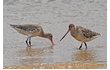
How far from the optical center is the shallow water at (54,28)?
6.61m

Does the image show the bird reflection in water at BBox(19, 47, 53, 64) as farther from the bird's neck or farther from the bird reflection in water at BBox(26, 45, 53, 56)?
the bird's neck

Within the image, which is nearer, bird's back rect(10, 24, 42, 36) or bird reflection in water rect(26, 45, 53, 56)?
bird reflection in water rect(26, 45, 53, 56)

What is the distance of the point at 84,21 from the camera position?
30.6 ft

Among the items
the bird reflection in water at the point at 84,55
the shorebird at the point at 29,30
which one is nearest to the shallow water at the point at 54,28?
the bird reflection in water at the point at 84,55

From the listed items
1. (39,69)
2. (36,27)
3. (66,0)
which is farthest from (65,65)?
(66,0)

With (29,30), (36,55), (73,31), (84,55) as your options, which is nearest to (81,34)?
(73,31)

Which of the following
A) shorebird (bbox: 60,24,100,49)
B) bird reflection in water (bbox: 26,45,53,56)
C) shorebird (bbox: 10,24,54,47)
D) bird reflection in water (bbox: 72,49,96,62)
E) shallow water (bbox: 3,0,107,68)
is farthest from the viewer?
shorebird (bbox: 10,24,54,47)

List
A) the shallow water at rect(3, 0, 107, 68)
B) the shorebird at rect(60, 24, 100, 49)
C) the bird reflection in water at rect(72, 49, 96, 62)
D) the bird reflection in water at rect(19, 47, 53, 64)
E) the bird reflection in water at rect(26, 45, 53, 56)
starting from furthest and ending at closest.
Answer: the shorebird at rect(60, 24, 100, 49), the bird reflection in water at rect(26, 45, 53, 56), the shallow water at rect(3, 0, 107, 68), the bird reflection in water at rect(72, 49, 96, 62), the bird reflection in water at rect(19, 47, 53, 64)

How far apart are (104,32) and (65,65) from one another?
8.06 feet

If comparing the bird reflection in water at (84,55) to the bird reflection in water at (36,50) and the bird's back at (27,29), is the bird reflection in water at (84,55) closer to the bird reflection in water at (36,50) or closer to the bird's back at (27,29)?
the bird reflection in water at (36,50)

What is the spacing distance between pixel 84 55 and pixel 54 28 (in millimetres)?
1974

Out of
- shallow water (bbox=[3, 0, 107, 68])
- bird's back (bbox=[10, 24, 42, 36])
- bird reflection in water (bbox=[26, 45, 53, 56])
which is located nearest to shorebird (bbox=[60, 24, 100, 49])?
shallow water (bbox=[3, 0, 107, 68])

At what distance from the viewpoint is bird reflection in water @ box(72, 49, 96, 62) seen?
6.50 m

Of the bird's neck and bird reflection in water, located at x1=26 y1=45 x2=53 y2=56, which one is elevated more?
the bird's neck
